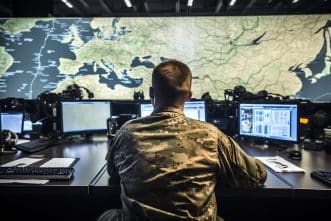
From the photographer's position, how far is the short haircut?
1245 mm

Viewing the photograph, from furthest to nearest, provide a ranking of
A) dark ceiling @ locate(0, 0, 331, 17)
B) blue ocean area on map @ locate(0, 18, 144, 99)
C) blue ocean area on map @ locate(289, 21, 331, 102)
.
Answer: dark ceiling @ locate(0, 0, 331, 17), blue ocean area on map @ locate(0, 18, 144, 99), blue ocean area on map @ locate(289, 21, 331, 102)

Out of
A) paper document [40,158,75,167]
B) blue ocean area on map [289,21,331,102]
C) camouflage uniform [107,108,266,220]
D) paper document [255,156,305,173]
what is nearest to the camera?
camouflage uniform [107,108,266,220]

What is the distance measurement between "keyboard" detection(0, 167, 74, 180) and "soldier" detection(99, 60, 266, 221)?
35 cm

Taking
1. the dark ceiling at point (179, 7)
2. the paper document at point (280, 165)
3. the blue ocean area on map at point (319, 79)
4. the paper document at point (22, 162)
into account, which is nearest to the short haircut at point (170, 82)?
the paper document at point (280, 165)

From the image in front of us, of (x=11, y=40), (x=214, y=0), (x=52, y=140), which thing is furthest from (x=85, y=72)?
(x=214, y=0)

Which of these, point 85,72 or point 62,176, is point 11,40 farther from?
point 62,176

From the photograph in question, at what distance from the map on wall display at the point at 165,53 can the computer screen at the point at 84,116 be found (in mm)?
862

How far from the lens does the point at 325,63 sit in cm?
337

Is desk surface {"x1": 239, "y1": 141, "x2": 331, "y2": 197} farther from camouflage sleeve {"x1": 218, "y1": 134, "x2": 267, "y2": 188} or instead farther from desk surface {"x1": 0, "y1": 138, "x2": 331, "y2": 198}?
camouflage sleeve {"x1": 218, "y1": 134, "x2": 267, "y2": 188}

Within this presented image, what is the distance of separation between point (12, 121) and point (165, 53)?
1747 mm

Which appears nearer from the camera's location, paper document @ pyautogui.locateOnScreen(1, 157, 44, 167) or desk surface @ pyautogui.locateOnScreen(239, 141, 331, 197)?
desk surface @ pyautogui.locateOnScreen(239, 141, 331, 197)

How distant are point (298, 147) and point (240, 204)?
0.67 metres

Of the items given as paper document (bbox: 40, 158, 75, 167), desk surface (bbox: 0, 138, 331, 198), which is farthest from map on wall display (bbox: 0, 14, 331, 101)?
paper document (bbox: 40, 158, 75, 167)

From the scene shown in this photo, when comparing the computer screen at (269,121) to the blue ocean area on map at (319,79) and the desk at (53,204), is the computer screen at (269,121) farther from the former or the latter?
the blue ocean area on map at (319,79)
